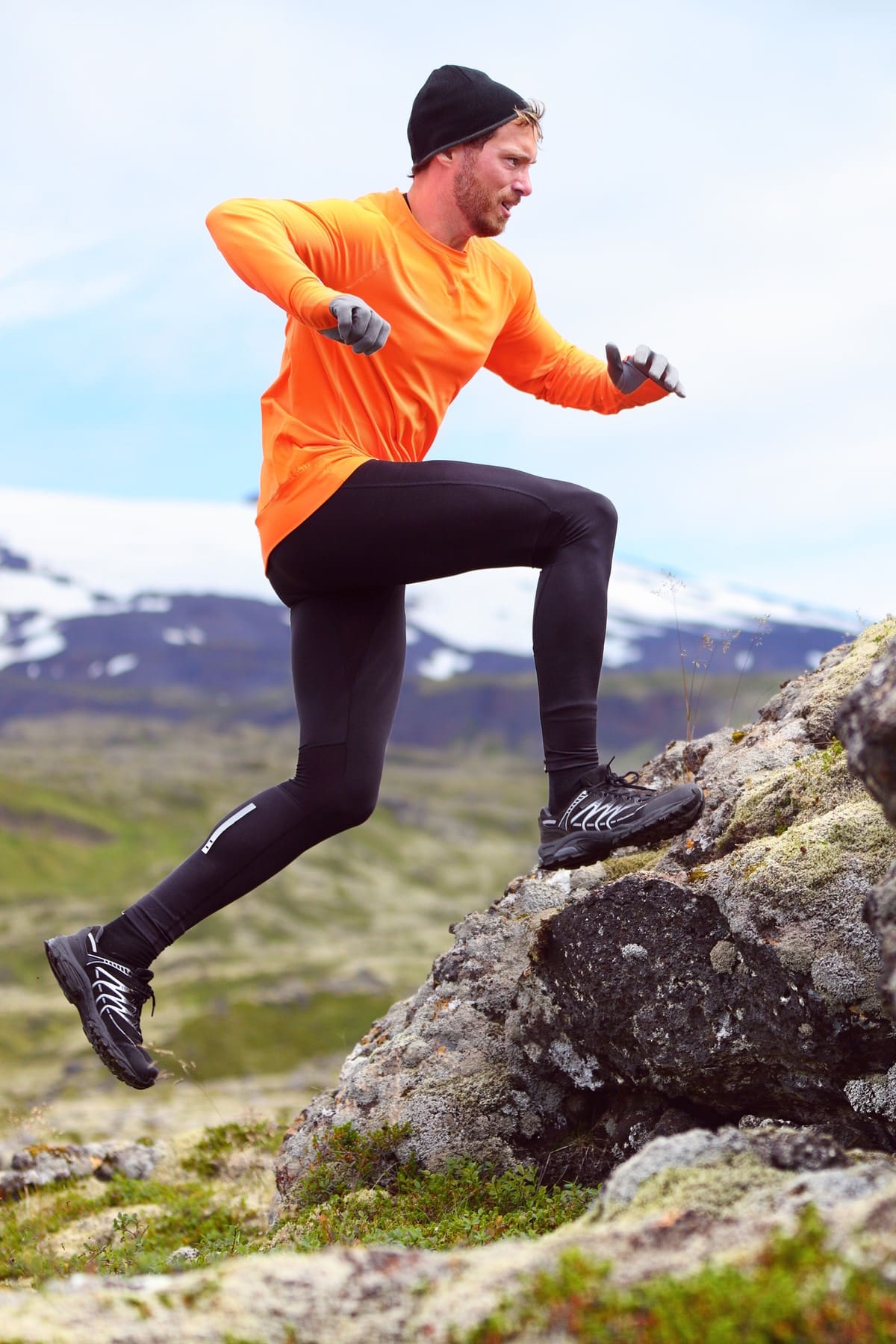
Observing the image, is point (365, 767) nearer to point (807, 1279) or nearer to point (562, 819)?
point (562, 819)

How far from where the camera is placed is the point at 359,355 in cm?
667

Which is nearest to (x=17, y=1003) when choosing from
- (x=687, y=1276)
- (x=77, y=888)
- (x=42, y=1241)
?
(x=77, y=888)

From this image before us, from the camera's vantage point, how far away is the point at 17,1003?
108500 mm

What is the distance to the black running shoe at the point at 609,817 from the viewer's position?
22.2 feet

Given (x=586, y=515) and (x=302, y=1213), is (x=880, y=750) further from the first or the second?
(x=302, y=1213)

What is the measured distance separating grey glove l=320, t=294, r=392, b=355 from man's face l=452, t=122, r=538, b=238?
1.62m

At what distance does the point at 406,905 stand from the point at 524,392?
158m

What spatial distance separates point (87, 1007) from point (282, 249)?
4.17m

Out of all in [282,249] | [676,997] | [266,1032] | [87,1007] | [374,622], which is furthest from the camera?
[266,1032]

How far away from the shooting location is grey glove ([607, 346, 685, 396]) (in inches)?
282

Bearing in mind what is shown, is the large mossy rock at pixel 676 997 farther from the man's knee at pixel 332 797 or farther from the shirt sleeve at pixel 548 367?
the shirt sleeve at pixel 548 367

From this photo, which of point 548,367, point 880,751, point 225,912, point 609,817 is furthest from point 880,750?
point 225,912

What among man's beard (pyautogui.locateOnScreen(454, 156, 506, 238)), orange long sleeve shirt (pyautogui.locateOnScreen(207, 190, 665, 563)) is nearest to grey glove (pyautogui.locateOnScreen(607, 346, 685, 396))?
orange long sleeve shirt (pyautogui.locateOnScreen(207, 190, 665, 563))

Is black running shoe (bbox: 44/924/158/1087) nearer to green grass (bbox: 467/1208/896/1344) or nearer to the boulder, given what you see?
green grass (bbox: 467/1208/896/1344)
